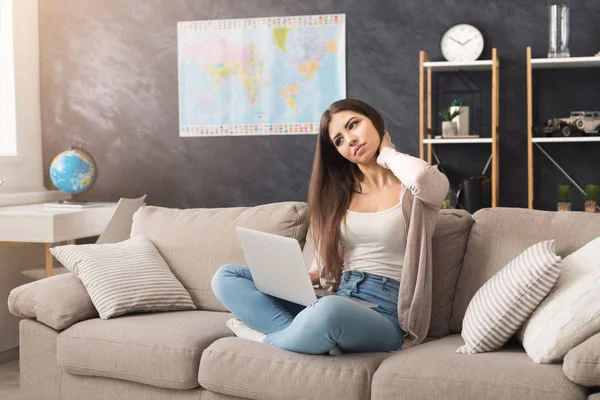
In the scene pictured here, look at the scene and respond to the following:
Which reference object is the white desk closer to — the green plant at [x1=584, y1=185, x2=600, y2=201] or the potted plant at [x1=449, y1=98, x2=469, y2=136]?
the potted plant at [x1=449, y1=98, x2=469, y2=136]

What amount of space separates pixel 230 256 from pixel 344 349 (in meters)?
0.87

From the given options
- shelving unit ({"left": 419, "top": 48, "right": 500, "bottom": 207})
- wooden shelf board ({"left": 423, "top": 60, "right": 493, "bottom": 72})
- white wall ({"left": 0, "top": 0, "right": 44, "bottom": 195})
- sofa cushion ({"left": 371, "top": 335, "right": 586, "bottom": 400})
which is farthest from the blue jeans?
white wall ({"left": 0, "top": 0, "right": 44, "bottom": 195})

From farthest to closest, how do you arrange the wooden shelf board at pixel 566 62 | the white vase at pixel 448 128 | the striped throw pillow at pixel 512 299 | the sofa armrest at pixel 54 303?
the white vase at pixel 448 128 < the wooden shelf board at pixel 566 62 < the sofa armrest at pixel 54 303 < the striped throw pillow at pixel 512 299

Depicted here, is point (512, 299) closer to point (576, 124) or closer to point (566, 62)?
point (576, 124)

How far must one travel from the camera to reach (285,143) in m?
4.62

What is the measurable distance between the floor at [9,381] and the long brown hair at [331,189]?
160 centimetres

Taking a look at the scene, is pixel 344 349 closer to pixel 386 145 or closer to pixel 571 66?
pixel 386 145

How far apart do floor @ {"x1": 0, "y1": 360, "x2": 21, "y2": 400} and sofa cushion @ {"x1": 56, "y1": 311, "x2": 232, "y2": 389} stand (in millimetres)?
804

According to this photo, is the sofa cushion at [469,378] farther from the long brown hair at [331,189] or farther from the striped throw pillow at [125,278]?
the striped throw pillow at [125,278]

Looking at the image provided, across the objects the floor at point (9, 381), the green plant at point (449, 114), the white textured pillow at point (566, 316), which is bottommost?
the floor at point (9, 381)

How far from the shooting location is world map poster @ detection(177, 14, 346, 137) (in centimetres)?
453

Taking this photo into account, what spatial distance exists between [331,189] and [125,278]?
0.84 meters

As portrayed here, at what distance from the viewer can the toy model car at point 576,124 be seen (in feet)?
13.3

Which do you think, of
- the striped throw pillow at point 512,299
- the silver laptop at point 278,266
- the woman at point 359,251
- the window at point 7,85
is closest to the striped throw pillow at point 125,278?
the woman at point 359,251
